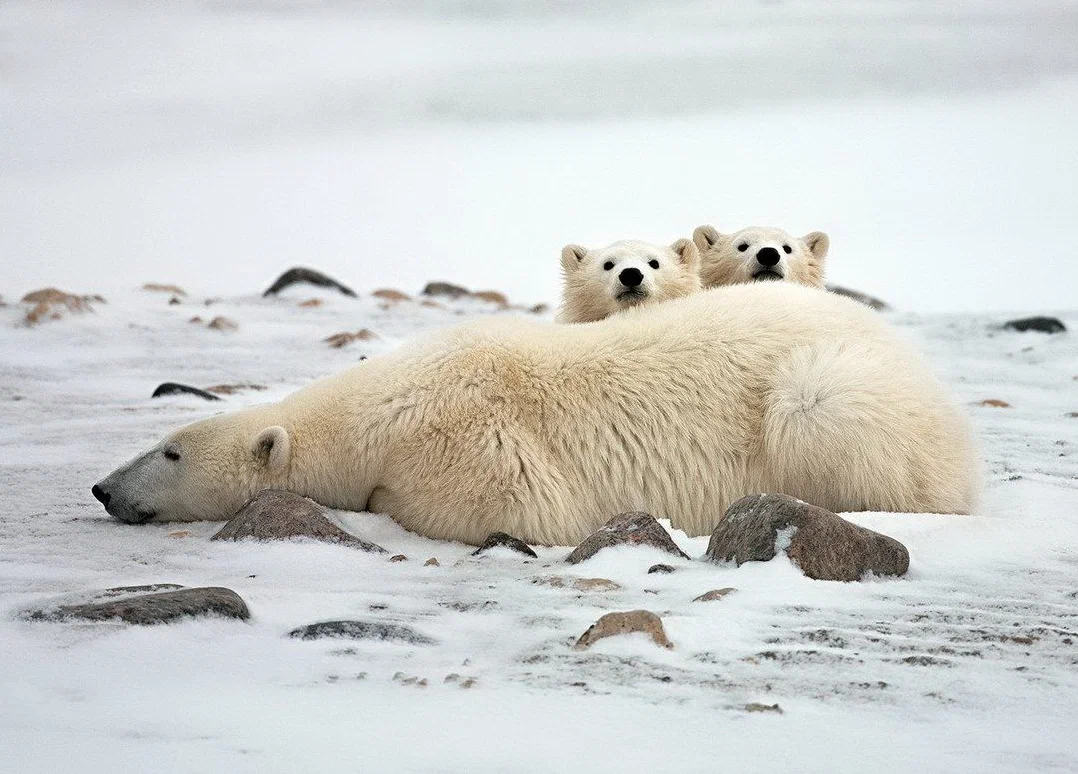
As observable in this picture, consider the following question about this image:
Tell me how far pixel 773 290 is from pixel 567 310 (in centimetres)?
156

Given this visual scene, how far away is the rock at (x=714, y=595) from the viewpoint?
10.6 ft

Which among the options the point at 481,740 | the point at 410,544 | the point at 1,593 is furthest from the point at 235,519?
the point at 481,740

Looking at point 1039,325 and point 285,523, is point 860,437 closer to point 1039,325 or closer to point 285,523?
point 285,523

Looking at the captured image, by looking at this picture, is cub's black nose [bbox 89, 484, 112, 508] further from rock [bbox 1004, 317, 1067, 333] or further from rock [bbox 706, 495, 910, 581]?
rock [bbox 1004, 317, 1067, 333]

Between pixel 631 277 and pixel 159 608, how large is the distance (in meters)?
3.25

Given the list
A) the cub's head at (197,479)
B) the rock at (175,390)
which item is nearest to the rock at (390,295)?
the rock at (175,390)

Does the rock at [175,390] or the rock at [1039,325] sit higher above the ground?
the rock at [1039,325]

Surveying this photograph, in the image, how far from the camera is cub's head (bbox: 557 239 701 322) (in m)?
5.71

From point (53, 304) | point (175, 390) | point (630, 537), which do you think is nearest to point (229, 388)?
point (175, 390)

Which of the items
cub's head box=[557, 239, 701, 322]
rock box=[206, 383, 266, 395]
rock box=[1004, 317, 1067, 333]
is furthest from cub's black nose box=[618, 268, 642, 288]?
rock box=[1004, 317, 1067, 333]

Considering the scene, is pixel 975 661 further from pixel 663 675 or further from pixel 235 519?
pixel 235 519

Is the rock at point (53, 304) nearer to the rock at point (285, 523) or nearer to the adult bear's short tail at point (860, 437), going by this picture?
the rock at point (285, 523)

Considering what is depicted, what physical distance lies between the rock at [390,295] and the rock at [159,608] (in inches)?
403

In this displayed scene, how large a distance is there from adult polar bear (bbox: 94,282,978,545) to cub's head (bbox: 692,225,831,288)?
A: 4.71 feet
